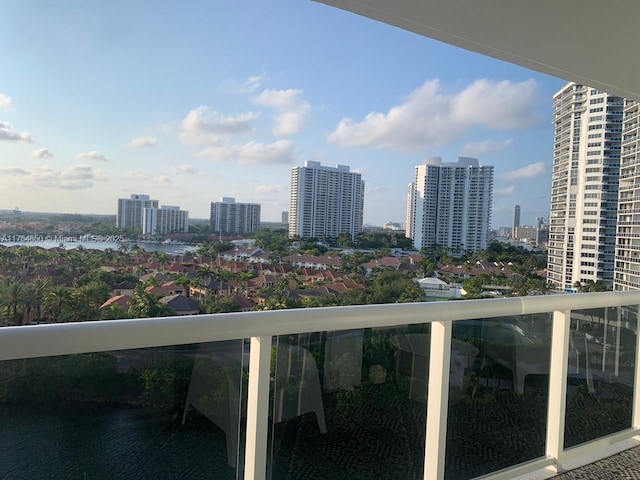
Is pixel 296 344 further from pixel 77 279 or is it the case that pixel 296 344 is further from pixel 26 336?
pixel 77 279

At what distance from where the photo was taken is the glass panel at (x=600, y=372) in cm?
271

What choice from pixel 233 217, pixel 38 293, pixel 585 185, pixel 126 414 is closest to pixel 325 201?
pixel 233 217

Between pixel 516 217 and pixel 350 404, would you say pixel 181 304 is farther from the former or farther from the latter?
pixel 516 217

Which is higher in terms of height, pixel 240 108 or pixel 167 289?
pixel 240 108

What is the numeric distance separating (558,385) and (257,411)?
189cm

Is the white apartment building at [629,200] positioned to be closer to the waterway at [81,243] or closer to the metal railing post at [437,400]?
the metal railing post at [437,400]

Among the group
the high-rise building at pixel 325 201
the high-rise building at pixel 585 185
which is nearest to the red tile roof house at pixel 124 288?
the high-rise building at pixel 325 201

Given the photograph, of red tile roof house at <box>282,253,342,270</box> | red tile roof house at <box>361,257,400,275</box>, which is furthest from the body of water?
red tile roof house at <box>361,257,400,275</box>

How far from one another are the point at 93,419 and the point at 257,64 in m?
2.37

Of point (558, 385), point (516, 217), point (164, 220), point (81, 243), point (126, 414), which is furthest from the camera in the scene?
point (516, 217)

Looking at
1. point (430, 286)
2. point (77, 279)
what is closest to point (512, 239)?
point (430, 286)

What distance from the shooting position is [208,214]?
2.67 m

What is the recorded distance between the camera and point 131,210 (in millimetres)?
2426

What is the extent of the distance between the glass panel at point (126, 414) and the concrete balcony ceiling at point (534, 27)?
5.25 ft
